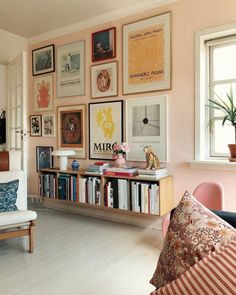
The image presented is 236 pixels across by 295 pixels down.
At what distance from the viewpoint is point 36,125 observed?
390cm

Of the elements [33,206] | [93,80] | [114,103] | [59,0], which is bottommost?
[33,206]

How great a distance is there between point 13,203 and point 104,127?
4.52 ft

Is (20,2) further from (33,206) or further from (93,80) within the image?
(33,206)

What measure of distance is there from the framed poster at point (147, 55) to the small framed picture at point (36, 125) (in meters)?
1.51

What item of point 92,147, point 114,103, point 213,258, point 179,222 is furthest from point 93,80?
point 213,258

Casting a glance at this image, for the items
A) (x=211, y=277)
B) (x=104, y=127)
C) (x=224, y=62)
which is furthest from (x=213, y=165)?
(x=211, y=277)

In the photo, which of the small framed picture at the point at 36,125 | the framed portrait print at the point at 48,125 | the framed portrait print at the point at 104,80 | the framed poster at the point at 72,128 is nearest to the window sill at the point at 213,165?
the framed portrait print at the point at 104,80

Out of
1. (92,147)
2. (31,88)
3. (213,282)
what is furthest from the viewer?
(31,88)

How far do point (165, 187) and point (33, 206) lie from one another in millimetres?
2122

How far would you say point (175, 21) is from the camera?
2701mm

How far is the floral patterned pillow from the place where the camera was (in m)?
0.91

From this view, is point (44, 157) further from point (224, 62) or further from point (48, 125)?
point (224, 62)

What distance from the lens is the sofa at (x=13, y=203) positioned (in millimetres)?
2164

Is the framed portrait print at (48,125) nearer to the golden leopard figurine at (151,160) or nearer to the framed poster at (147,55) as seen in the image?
the framed poster at (147,55)
